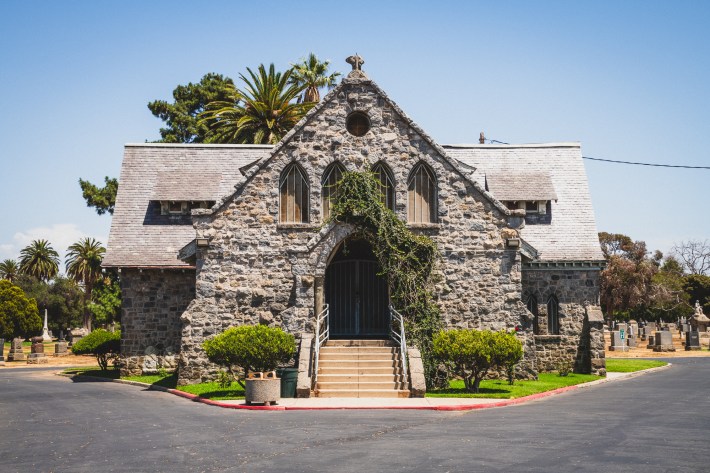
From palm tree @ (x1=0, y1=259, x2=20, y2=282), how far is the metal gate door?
6927 centimetres

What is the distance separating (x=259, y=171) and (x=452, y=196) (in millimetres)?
6432

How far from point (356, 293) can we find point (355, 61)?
26.0 feet

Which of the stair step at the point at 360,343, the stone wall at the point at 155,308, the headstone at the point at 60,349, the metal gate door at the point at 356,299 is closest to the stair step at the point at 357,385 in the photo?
the stair step at the point at 360,343

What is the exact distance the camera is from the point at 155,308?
2867 cm

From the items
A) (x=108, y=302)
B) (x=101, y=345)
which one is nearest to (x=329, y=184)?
(x=101, y=345)

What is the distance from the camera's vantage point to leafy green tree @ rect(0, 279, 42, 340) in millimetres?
62562

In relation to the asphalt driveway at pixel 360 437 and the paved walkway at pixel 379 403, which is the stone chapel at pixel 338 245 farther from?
the asphalt driveway at pixel 360 437

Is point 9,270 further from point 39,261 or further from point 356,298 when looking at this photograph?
point 356,298

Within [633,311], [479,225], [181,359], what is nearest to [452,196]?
[479,225]

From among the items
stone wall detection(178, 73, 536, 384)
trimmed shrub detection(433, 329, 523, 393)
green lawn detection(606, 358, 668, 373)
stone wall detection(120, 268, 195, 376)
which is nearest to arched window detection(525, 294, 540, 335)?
stone wall detection(178, 73, 536, 384)

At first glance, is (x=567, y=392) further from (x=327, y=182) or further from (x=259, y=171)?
(x=259, y=171)

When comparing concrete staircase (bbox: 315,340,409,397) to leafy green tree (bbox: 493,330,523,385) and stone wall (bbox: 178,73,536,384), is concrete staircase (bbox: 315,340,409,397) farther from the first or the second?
leafy green tree (bbox: 493,330,523,385)

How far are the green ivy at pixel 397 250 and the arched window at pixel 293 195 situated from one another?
46.6 inches

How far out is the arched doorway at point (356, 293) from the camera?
26.8 meters
